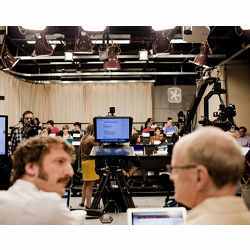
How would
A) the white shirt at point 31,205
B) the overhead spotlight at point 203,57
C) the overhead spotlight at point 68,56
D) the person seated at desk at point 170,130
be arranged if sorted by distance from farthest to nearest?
the overhead spotlight at point 68,56 → the overhead spotlight at point 203,57 → the person seated at desk at point 170,130 → the white shirt at point 31,205

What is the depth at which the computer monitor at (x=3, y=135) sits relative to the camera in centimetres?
260

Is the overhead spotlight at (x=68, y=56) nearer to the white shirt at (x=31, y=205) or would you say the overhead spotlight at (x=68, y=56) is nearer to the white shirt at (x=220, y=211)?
the white shirt at (x=31, y=205)

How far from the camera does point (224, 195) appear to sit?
4.89 ft

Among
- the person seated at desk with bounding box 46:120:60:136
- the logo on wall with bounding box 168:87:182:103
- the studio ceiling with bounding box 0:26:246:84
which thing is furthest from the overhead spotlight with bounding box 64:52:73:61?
the person seated at desk with bounding box 46:120:60:136

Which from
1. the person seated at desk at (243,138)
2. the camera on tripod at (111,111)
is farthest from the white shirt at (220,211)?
the camera on tripod at (111,111)

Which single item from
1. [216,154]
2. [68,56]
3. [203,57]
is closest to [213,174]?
[216,154]

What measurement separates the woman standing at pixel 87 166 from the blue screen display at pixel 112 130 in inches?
2.7

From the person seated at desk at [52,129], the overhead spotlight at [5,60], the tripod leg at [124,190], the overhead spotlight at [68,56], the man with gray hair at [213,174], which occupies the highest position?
the overhead spotlight at [68,56]

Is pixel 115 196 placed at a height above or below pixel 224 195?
below
